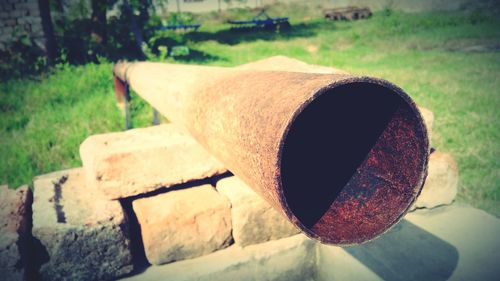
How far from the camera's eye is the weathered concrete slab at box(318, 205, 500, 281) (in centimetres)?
208

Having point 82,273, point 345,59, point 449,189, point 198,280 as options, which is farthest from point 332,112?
point 345,59

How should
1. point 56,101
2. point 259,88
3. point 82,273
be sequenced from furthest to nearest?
1. point 56,101
2. point 82,273
3. point 259,88

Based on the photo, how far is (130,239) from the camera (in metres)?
2.05

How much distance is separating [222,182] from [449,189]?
162cm

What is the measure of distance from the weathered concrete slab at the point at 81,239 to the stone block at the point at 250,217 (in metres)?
0.61

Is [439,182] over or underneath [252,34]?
underneath

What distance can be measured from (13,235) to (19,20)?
7.52 m

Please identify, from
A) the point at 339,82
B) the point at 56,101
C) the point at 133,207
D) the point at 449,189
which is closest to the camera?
the point at 339,82

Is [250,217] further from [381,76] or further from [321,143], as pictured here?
[381,76]

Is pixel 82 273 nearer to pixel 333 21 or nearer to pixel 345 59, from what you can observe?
pixel 345 59

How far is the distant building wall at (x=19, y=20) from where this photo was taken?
24.7 ft

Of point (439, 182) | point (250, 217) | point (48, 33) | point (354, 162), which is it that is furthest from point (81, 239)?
point (48, 33)

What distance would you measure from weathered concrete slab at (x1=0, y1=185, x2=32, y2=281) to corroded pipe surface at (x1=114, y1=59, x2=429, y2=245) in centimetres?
103

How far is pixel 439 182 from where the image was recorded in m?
2.53
